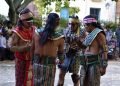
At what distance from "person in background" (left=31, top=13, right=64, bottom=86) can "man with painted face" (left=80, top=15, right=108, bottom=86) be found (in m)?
0.95

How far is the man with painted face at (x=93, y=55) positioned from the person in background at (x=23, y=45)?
113 cm

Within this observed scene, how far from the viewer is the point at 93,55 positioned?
8.25 meters

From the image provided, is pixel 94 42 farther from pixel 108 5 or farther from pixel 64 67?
pixel 108 5

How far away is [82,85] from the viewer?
27.2 ft

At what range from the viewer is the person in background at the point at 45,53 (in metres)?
7.43

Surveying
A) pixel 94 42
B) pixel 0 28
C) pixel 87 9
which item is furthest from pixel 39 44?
pixel 87 9

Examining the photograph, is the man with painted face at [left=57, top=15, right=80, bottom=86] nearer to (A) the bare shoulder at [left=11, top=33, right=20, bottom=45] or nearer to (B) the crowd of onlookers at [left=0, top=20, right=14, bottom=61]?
(A) the bare shoulder at [left=11, top=33, right=20, bottom=45]

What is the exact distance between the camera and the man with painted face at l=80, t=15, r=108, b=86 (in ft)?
26.9

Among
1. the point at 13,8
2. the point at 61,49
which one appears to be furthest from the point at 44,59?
the point at 13,8

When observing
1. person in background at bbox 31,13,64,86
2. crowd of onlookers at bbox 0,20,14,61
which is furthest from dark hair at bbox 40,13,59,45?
crowd of onlookers at bbox 0,20,14,61

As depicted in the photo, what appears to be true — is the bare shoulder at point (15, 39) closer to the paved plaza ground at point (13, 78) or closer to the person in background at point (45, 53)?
the person in background at point (45, 53)

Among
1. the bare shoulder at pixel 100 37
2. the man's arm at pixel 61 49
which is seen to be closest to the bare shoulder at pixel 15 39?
the man's arm at pixel 61 49

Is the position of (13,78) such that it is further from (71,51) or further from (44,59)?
(44,59)

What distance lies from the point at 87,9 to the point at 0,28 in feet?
55.2
